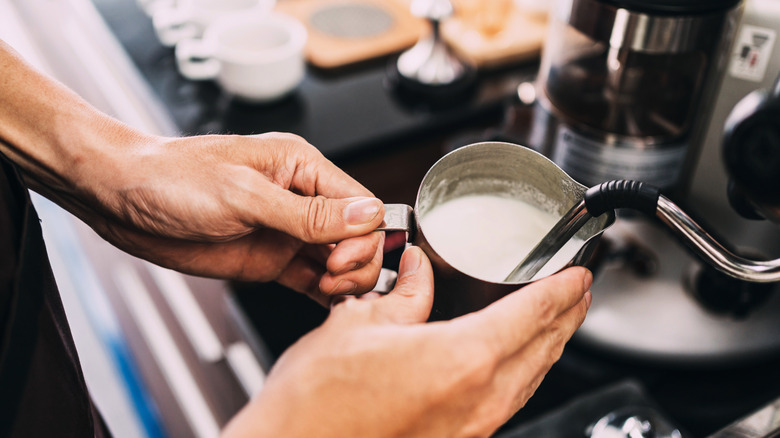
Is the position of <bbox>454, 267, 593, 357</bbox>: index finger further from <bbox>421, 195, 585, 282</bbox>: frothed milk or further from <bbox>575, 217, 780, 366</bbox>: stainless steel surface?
<bbox>575, 217, 780, 366</bbox>: stainless steel surface

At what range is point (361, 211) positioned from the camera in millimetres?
524

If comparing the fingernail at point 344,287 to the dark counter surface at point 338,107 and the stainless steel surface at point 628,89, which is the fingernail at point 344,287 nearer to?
the stainless steel surface at point 628,89

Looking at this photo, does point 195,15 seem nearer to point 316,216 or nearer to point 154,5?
point 154,5

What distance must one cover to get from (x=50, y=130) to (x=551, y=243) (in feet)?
1.51

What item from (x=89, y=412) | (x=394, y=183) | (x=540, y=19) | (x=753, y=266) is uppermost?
(x=753, y=266)

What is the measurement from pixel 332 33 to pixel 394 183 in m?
0.34

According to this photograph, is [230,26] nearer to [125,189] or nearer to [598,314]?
[125,189]

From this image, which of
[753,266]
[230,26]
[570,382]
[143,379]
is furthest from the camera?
[143,379]

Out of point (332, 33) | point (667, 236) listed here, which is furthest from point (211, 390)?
point (667, 236)

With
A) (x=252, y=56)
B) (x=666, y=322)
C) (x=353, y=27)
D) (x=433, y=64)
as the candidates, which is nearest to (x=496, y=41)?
(x=433, y=64)

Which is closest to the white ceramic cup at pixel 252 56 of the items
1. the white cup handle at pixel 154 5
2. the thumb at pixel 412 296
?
the white cup handle at pixel 154 5

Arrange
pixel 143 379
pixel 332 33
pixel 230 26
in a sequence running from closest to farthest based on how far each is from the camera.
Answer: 1. pixel 230 26
2. pixel 332 33
3. pixel 143 379

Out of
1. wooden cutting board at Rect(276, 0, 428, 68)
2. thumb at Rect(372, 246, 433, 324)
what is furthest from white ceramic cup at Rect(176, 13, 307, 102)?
thumb at Rect(372, 246, 433, 324)

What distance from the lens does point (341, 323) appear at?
18.3 inches
